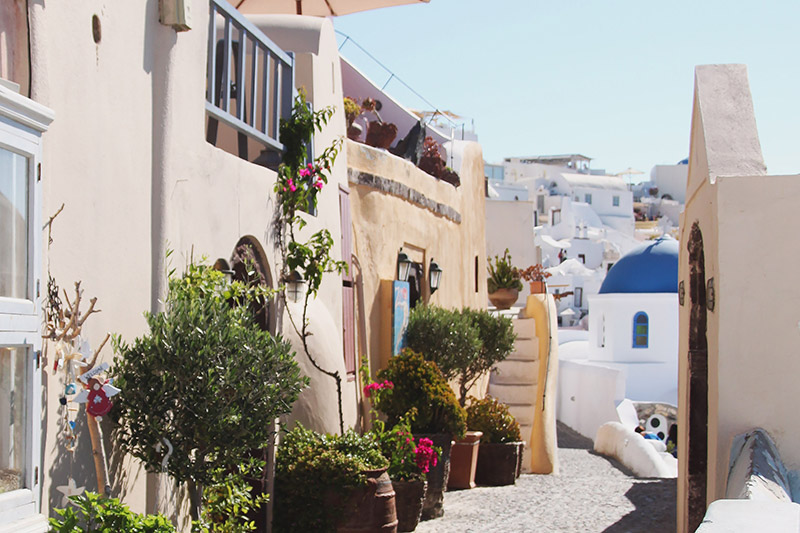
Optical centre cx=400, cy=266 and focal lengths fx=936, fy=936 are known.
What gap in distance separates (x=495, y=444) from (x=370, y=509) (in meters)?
5.45

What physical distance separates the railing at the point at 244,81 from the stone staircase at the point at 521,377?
28.6 feet

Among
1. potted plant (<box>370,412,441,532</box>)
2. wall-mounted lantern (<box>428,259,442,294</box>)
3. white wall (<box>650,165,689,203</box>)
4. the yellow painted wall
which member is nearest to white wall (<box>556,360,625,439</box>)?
the yellow painted wall

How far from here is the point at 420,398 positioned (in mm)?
10180

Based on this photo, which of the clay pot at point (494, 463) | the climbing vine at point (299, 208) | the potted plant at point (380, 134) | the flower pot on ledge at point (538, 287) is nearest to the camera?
the climbing vine at point (299, 208)

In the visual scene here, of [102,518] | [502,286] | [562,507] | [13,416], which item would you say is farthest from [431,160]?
[13,416]

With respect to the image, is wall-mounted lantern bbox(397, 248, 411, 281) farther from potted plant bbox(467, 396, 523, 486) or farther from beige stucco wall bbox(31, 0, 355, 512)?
beige stucco wall bbox(31, 0, 355, 512)

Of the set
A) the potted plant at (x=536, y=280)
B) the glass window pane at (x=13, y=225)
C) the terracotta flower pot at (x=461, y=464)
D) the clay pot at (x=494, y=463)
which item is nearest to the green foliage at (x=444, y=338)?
the terracotta flower pot at (x=461, y=464)

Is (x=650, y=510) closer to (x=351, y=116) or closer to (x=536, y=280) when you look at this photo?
(x=351, y=116)

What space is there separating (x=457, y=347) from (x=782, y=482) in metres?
6.76

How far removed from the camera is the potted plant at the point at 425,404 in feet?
33.1

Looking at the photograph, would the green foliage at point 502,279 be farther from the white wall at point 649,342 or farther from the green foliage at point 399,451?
the white wall at point 649,342

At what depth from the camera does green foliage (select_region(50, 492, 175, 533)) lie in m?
4.22

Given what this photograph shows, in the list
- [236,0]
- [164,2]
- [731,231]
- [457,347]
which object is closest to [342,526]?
[731,231]

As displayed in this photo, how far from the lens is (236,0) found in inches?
503
